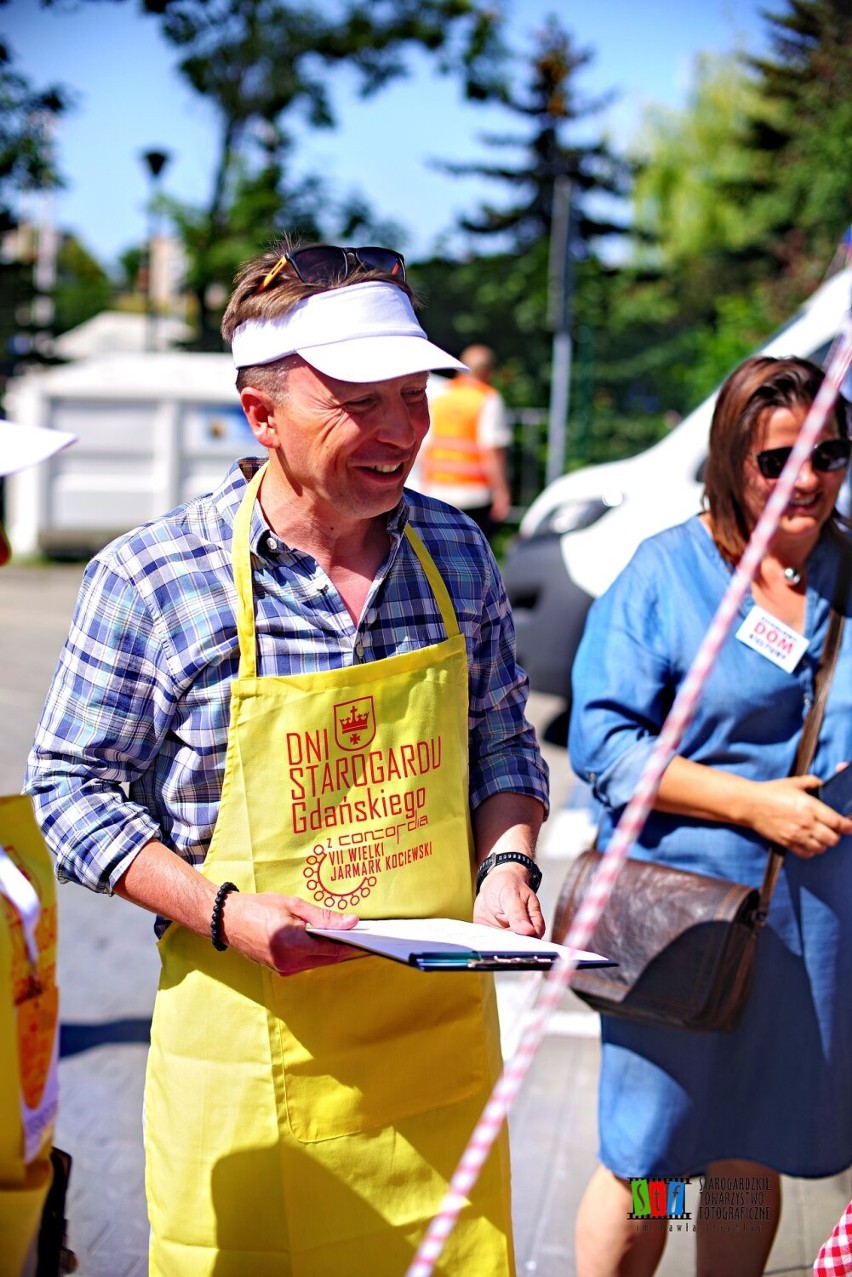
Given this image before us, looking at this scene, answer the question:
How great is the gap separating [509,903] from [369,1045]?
0.95 feet

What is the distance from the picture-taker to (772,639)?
2.71 m

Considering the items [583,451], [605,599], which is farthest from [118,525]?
[605,599]

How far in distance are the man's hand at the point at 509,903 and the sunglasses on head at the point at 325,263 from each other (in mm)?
925

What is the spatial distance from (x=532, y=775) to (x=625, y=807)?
49 cm

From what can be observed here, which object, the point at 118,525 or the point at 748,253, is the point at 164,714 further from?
the point at 748,253

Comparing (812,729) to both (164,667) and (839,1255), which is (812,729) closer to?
(839,1255)

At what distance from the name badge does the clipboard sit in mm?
905

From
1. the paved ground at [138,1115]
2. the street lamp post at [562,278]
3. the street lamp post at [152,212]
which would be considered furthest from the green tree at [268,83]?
the paved ground at [138,1115]

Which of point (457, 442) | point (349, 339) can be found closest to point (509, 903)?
point (349, 339)

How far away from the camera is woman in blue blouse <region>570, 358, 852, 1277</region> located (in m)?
2.71

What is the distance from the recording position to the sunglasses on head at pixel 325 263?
6.81 feet

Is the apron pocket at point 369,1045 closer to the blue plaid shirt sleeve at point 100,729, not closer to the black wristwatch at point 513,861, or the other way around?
the black wristwatch at point 513,861

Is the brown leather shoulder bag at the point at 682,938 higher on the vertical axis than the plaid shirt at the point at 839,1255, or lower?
higher

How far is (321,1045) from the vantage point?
2.04 metres
